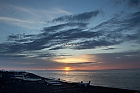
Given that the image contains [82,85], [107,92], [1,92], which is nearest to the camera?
[1,92]

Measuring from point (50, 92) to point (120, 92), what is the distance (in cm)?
1456

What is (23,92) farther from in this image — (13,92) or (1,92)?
(1,92)

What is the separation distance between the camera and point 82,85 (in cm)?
4647

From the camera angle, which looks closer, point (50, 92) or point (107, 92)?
point (50, 92)

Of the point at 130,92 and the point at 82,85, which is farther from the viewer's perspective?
the point at 82,85

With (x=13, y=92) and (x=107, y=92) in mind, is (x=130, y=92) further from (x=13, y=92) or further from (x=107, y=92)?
(x=13, y=92)

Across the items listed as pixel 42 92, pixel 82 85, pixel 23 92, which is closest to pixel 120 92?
pixel 82 85

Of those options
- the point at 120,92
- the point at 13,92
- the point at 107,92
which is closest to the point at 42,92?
the point at 13,92

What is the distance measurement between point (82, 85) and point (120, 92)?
38.9 ft

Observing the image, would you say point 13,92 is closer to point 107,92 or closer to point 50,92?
point 50,92

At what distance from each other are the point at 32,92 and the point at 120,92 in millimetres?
17889

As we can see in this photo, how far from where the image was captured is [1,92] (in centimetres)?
3219

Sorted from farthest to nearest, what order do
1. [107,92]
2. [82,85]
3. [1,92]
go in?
[82,85], [107,92], [1,92]

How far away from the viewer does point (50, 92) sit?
3381 cm
